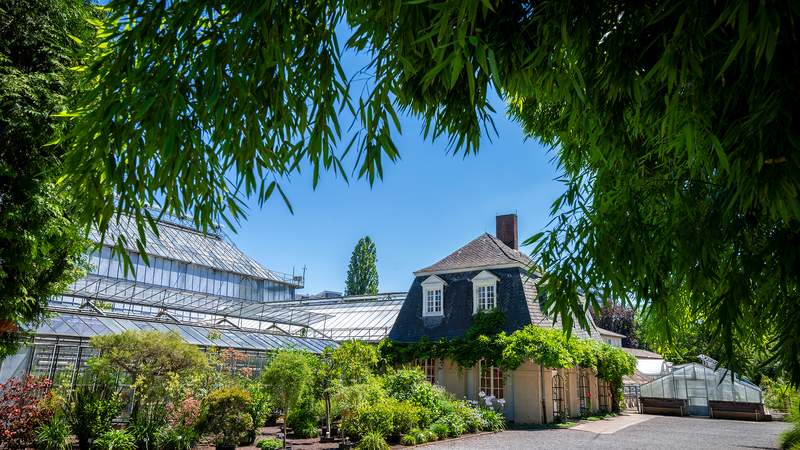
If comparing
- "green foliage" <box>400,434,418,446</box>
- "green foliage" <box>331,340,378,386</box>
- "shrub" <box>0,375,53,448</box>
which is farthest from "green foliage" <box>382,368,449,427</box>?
"shrub" <box>0,375,53,448</box>

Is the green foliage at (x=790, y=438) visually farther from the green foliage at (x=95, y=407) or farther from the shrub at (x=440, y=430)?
the green foliage at (x=95, y=407)

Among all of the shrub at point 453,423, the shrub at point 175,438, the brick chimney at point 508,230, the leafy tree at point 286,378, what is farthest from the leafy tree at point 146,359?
the brick chimney at point 508,230

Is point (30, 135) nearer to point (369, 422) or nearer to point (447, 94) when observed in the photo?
point (447, 94)

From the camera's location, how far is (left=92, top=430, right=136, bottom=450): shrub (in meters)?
8.89

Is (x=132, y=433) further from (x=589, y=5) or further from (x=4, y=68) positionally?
(x=589, y=5)

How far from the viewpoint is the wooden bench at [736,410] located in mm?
20641

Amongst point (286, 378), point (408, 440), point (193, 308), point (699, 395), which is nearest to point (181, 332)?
point (286, 378)

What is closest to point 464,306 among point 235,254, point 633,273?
point 633,273

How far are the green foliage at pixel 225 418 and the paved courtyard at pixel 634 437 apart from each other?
4005mm

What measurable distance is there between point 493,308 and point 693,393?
11658 millimetres

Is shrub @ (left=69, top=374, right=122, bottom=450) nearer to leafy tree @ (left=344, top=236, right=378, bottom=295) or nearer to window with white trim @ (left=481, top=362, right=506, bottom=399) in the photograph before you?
window with white trim @ (left=481, top=362, right=506, bottom=399)

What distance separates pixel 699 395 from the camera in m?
22.5

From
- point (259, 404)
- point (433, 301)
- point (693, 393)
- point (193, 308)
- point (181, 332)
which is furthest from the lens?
point (693, 393)

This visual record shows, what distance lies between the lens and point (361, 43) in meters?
2.20
